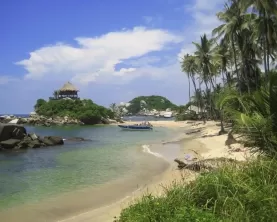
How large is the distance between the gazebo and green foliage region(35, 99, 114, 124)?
4.04 meters

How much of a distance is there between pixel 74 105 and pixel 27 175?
238 feet

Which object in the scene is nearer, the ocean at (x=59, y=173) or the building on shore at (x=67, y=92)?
the ocean at (x=59, y=173)

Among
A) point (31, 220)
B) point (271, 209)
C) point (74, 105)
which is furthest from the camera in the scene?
point (74, 105)

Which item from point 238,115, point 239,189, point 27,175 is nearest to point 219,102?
point 238,115

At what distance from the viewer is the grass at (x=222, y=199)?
5605 mm

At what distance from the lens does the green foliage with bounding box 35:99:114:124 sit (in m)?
85.8

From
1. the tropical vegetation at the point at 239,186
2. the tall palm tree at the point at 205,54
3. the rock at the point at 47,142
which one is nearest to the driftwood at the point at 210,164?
the tropical vegetation at the point at 239,186

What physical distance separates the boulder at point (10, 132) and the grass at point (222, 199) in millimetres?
29519

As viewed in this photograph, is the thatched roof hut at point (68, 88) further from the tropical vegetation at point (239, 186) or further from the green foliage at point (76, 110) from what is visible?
the tropical vegetation at point (239, 186)

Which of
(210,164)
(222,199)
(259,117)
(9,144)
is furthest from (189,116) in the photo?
(222,199)

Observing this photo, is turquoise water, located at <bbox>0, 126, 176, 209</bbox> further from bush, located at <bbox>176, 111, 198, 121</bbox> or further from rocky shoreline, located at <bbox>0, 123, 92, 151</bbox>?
bush, located at <bbox>176, 111, 198, 121</bbox>

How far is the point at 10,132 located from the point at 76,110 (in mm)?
54466

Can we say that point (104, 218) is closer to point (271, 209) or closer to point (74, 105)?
point (271, 209)

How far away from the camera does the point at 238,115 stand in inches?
267
